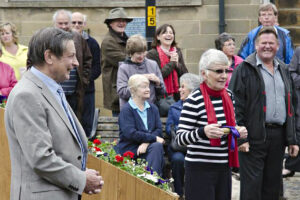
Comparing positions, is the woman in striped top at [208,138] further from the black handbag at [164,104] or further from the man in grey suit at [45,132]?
the black handbag at [164,104]

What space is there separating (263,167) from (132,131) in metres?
1.68

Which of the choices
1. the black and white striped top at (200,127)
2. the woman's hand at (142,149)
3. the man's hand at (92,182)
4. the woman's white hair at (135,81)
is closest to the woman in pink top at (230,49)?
the woman's white hair at (135,81)

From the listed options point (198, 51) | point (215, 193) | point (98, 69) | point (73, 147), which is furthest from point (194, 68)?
point (73, 147)

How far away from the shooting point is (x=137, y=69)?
9.17 metres

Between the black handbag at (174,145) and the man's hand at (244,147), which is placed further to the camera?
the black handbag at (174,145)

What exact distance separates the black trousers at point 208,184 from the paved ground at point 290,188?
270 centimetres

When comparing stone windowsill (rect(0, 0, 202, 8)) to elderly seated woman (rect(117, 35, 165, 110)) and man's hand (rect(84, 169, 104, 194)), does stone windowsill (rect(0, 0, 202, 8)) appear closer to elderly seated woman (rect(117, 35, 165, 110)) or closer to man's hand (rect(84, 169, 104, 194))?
elderly seated woman (rect(117, 35, 165, 110))

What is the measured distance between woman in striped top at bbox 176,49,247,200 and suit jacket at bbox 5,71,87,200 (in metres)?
2.14

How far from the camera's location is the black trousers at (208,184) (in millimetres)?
6230

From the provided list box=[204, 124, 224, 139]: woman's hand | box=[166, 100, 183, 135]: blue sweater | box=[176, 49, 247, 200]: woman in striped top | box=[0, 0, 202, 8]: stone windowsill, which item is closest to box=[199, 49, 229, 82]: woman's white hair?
box=[176, 49, 247, 200]: woman in striped top

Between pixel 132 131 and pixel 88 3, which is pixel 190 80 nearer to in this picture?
pixel 132 131

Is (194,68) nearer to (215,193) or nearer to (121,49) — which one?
(121,49)

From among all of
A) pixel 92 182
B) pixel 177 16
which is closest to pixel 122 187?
pixel 92 182

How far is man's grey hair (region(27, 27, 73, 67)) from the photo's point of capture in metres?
4.18
